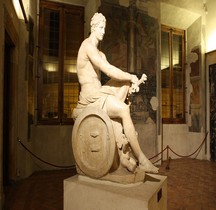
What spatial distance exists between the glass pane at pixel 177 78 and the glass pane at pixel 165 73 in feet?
1.01

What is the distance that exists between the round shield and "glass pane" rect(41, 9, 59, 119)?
14.0 ft

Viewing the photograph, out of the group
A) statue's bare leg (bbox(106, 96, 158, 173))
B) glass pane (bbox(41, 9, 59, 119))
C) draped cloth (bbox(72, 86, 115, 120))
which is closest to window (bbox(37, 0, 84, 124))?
glass pane (bbox(41, 9, 59, 119))

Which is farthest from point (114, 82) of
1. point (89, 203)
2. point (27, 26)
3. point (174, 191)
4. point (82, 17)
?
point (82, 17)

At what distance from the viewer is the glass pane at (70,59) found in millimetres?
7595

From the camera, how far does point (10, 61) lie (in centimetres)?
564

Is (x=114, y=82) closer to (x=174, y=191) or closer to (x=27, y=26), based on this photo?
(x=174, y=191)

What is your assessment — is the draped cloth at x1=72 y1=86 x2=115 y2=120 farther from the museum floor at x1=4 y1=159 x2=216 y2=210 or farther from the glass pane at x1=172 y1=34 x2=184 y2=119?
the glass pane at x1=172 y1=34 x2=184 y2=119

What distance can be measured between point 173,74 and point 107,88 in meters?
6.67

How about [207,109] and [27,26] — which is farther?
[207,109]

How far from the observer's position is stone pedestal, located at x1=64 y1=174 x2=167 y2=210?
261 centimetres

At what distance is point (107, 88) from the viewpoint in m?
3.36

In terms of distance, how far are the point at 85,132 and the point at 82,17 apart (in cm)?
558

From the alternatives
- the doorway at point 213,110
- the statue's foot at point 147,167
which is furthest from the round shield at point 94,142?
the doorway at point 213,110

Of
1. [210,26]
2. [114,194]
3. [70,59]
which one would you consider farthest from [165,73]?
[114,194]
